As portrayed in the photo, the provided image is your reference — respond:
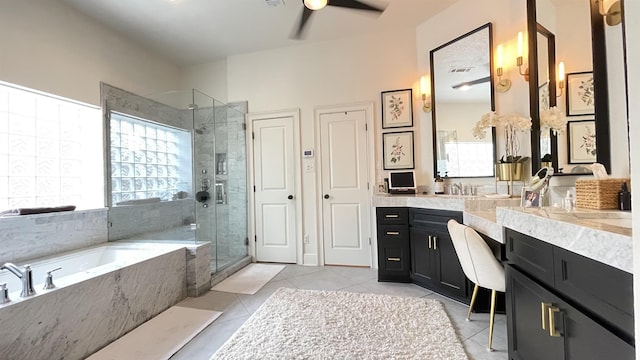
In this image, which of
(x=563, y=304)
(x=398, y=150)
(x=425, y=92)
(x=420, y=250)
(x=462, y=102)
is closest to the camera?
(x=563, y=304)

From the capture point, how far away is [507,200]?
2279mm

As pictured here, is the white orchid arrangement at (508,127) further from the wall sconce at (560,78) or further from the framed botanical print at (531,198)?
the framed botanical print at (531,198)

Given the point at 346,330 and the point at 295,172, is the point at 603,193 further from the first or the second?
the point at 295,172

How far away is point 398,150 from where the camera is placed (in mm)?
3479

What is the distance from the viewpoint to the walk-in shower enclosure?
3.21m

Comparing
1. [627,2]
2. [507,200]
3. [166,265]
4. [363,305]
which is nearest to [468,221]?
[507,200]

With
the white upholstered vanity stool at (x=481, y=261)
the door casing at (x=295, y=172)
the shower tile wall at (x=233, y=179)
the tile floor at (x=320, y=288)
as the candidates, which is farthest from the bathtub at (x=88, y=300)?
the white upholstered vanity stool at (x=481, y=261)

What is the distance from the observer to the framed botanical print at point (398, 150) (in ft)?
11.3

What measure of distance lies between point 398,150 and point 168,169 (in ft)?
9.55

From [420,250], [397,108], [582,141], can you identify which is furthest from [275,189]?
[582,141]

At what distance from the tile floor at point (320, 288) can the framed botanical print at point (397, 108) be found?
6.08ft

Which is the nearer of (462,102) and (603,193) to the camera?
(603,193)

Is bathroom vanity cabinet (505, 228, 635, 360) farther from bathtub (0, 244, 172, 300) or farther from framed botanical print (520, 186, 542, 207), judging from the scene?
bathtub (0, 244, 172, 300)

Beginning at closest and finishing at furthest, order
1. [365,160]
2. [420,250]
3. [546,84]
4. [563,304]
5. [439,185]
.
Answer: [563,304], [546,84], [420,250], [439,185], [365,160]
